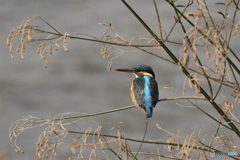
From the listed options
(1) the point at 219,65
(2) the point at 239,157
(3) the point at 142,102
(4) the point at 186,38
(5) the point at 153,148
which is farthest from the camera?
(5) the point at 153,148

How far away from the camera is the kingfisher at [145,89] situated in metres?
2.76

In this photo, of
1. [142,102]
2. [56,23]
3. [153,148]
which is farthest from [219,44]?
[56,23]

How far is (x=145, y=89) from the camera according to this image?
2912 mm

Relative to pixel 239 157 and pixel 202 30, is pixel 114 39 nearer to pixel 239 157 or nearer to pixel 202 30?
pixel 202 30

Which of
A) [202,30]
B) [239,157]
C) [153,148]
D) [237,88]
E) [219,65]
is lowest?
[153,148]

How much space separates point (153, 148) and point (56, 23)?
2.61 m

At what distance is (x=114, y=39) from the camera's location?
1.98 metres

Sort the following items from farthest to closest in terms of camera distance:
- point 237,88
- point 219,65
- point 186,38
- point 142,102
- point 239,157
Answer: point 142,102
point 239,157
point 237,88
point 186,38
point 219,65

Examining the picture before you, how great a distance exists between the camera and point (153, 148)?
18.8 ft

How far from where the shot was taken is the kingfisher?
276cm

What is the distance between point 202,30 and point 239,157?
579 millimetres

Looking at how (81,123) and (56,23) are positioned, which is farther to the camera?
(56,23)

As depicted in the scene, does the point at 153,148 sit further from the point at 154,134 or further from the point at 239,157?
the point at 239,157

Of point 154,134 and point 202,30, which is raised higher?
point 202,30
